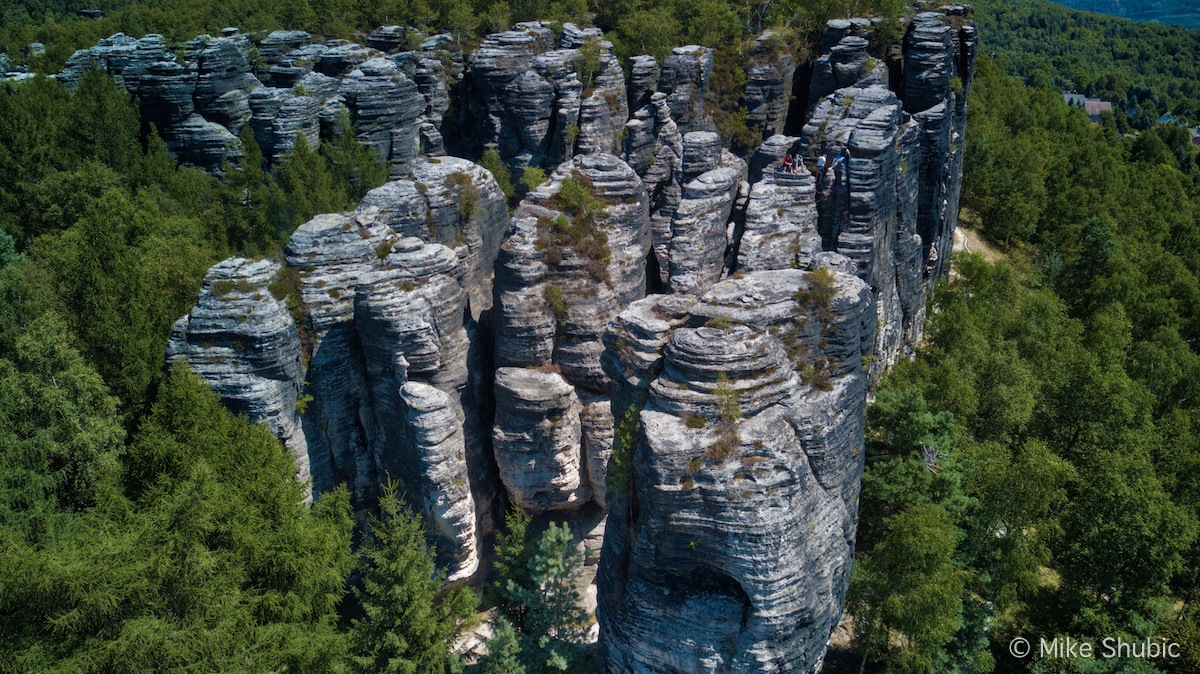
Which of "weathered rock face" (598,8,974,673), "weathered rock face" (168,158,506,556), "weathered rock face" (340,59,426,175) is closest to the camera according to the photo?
"weathered rock face" (598,8,974,673)

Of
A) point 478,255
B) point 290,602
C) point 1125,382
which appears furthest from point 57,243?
point 1125,382

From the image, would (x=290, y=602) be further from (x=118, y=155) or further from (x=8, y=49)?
(x=8, y=49)

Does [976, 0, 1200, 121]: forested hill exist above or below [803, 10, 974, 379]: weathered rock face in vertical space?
below

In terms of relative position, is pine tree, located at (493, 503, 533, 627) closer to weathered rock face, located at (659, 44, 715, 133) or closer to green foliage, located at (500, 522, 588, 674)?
green foliage, located at (500, 522, 588, 674)

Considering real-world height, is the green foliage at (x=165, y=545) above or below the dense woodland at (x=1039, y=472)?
above

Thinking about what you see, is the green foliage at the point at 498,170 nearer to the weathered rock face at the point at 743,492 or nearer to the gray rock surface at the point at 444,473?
the gray rock surface at the point at 444,473

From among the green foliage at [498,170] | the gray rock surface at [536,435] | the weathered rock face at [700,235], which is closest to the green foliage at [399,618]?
the gray rock surface at [536,435]

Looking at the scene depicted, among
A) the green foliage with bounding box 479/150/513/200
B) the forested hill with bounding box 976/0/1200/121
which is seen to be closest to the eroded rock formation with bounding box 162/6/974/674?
the green foliage with bounding box 479/150/513/200
